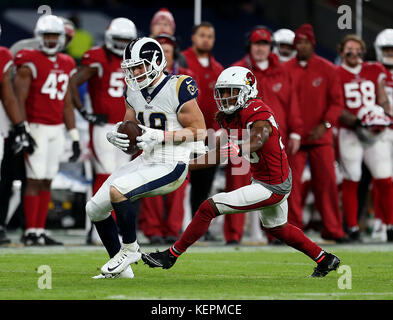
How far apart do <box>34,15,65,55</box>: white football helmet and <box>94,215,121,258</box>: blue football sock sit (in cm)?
332

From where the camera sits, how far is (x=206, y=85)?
383 inches

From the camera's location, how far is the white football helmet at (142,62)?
6.38 m

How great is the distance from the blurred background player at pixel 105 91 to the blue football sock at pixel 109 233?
2.92 m

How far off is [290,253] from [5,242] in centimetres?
263

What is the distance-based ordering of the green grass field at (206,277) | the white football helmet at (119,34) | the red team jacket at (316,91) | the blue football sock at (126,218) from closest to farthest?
the green grass field at (206,277), the blue football sock at (126,218), the white football helmet at (119,34), the red team jacket at (316,91)

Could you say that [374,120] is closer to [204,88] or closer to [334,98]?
[334,98]

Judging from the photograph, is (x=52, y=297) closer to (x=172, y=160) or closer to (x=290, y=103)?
(x=172, y=160)

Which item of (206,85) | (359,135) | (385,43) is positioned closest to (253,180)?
(206,85)

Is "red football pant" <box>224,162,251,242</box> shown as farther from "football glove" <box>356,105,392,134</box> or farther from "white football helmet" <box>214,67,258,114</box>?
"white football helmet" <box>214,67,258,114</box>

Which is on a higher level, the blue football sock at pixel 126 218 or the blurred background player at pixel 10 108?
the blurred background player at pixel 10 108

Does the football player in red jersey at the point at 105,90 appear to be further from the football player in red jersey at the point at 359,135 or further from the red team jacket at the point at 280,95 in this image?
the football player in red jersey at the point at 359,135

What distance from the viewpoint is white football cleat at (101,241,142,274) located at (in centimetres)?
616

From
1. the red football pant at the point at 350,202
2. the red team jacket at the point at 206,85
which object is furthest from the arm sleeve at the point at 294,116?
the red football pant at the point at 350,202

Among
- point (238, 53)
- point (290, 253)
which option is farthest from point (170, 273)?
point (238, 53)
